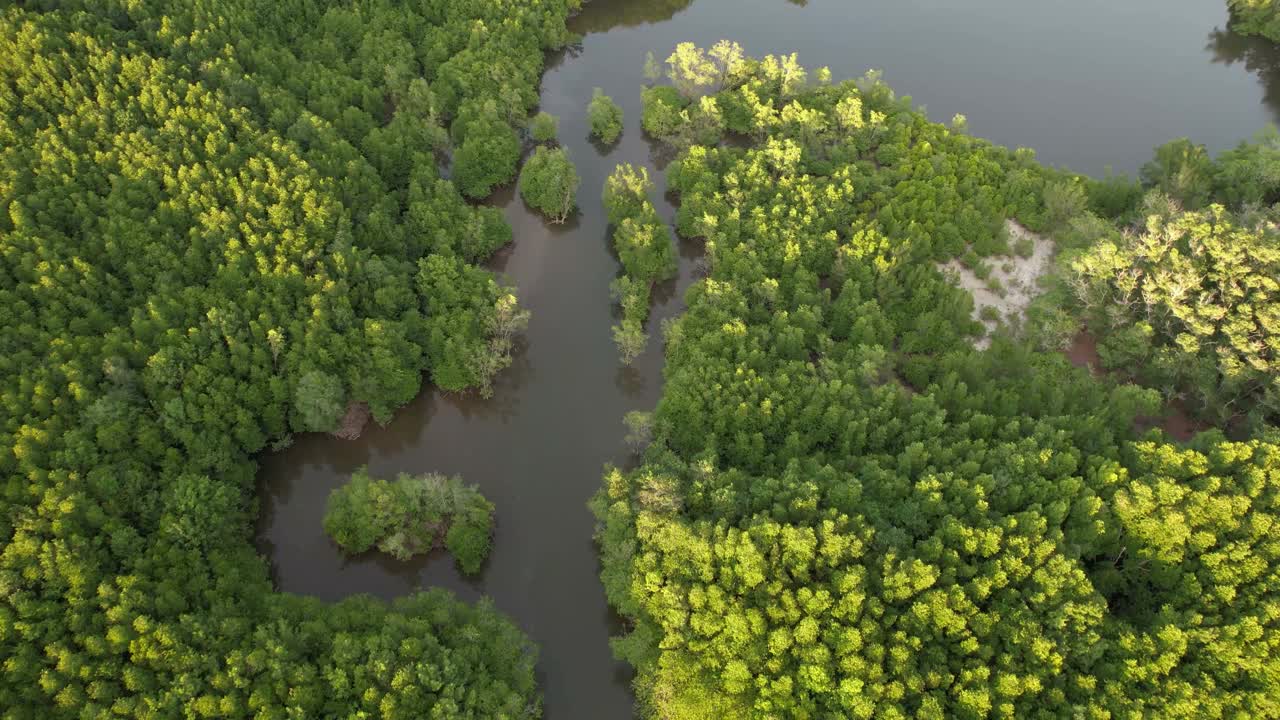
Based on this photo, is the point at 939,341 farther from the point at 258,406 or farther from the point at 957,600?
the point at 258,406

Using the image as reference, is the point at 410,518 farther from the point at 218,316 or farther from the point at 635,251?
the point at 635,251

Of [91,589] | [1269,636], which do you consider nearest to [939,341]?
[1269,636]

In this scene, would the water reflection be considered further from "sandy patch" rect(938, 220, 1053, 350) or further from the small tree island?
the small tree island

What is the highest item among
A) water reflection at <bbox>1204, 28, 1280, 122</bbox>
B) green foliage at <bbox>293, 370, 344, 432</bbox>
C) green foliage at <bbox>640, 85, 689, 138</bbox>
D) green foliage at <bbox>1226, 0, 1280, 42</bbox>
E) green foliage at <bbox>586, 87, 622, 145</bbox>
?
green foliage at <bbox>1226, 0, 1280, 42</bbox>

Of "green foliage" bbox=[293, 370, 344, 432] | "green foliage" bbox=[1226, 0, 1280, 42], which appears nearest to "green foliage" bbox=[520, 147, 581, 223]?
"green foliage" bbox=[293, 370, 344, 432]

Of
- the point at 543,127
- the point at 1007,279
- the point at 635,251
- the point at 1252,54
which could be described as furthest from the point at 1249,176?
the point at 543,127
